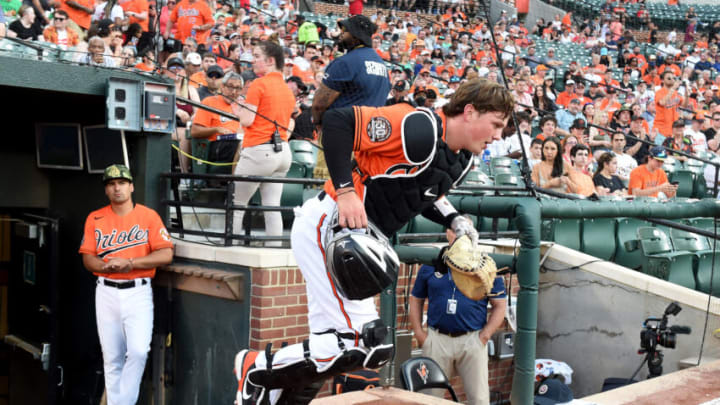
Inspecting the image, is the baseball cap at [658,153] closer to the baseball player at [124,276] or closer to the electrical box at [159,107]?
the electrical box at [159,107]

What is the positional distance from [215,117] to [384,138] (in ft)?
14.8

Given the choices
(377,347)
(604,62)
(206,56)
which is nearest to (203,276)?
(377,347)

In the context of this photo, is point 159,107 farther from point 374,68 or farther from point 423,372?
point 423,372

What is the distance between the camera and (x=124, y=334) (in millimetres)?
6098

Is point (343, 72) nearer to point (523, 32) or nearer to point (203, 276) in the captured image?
point (203, 276)

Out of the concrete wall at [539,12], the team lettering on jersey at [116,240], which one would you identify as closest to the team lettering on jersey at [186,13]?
the team lettering on jersey at [116,240]

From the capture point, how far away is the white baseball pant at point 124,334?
236 inches

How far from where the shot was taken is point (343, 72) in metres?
4.97

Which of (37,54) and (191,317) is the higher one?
(37,54)

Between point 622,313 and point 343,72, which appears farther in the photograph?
point 622,313

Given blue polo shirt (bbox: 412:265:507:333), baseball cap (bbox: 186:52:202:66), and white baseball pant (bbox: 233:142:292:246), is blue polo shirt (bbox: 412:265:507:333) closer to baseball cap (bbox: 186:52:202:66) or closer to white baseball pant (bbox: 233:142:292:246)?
white baseball pant (bbox: 233:142:292:246)

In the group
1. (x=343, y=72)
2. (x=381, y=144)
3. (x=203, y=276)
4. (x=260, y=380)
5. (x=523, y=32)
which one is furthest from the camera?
(x=523, y=32)

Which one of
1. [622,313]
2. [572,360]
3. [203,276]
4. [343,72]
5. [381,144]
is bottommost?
[572,360]

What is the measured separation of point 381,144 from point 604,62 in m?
21.6
